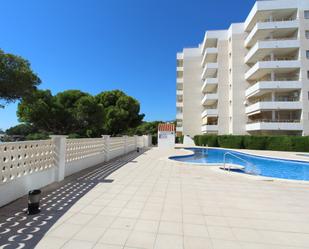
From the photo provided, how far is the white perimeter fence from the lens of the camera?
4.57 m

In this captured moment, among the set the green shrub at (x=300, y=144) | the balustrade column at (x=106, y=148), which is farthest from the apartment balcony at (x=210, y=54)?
the balustrade column at (x=106, y=148)

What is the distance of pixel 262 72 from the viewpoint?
2786cm

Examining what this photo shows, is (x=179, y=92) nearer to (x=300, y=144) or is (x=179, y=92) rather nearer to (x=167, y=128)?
(x=167, y=128)

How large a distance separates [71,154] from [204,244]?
21.2 ft

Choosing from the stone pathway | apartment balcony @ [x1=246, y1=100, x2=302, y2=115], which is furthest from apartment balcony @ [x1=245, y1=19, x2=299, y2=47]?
the stone pathway

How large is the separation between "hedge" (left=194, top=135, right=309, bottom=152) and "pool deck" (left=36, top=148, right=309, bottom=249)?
1837cm

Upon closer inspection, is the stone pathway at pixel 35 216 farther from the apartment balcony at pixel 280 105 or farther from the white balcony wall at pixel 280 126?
the apartment balcony at pixel 280 105

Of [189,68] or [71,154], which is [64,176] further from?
[189,68]

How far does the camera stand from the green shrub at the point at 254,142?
23.8 meters

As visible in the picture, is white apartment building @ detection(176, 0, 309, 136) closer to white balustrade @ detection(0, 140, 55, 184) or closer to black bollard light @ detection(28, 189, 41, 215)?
→ white balustrade @ detection(0, 140, 55, 184)

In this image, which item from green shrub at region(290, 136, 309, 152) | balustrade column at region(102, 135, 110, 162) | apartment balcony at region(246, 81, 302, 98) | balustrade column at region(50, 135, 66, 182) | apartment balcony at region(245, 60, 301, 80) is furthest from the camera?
apartment balcony at region(245, 60, 301, 80)

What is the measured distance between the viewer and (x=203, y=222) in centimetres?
382

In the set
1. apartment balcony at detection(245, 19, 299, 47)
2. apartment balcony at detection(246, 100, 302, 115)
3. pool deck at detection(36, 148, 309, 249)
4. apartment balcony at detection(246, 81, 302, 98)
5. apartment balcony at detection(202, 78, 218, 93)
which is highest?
apartment balcony at detection(245, 19, 299, 47)

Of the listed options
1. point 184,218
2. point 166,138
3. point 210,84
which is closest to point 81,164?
A: point 184,218
